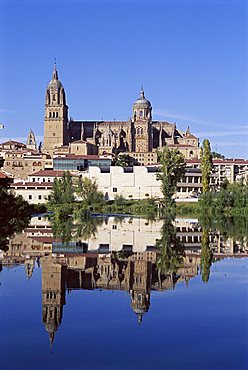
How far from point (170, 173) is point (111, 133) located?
40381 mm

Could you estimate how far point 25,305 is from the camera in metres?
9.16

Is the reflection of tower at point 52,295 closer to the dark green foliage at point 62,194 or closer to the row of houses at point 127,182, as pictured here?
the dark green foliage at point 62,194

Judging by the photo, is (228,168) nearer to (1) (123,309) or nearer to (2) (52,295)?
(2) (52,295)

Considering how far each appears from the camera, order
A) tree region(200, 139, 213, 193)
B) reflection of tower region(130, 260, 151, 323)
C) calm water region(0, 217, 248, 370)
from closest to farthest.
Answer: calm water region(0, 217, 248, 370)
reflection of tower region(130, 260, 151, 323)
tree region(200, 139, 213, 193)

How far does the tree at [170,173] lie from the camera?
42.9m

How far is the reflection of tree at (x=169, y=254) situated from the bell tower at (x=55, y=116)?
198 ft

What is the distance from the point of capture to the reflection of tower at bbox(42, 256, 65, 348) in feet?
26.6

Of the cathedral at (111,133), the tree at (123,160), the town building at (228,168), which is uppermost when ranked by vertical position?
the cathedral at (111,133)

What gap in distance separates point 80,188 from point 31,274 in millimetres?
35691

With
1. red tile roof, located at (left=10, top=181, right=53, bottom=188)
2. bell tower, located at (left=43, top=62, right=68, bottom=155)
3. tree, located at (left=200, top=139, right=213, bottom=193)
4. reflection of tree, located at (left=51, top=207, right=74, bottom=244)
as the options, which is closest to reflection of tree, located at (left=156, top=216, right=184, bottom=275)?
reflection of tree, located at (left=51, top=207, right=74, bottom=244)

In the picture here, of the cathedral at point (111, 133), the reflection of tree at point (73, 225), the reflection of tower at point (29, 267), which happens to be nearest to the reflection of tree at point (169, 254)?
the reflection of tower at point (29, 267)

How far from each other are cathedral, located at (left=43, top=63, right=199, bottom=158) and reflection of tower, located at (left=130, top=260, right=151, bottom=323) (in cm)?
6491

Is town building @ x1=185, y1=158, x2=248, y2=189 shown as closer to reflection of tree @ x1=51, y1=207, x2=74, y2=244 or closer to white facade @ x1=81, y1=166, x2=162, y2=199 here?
white facade @ x1=81, y1=166, x2=162, y2=199

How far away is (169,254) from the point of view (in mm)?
16484
